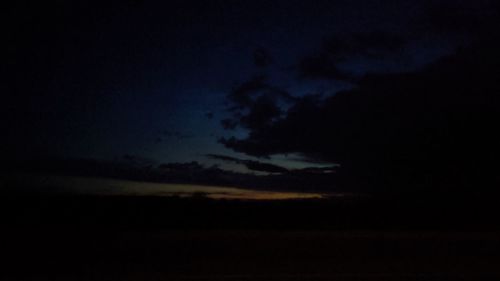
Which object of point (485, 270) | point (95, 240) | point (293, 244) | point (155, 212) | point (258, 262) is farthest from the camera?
point (155, 212)

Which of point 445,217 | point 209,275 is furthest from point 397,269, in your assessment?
point 445,217

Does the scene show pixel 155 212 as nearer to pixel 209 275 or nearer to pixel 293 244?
pixel 293 244

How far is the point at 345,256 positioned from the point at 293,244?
2.50m

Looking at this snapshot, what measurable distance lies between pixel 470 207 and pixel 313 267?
2568 centimetres

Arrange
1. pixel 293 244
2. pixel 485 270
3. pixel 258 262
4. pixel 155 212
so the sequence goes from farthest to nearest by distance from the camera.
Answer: pixel 155 212 → pixel 293 244 → pixel 258 262 → pixel 485 270

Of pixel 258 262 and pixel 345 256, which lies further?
pixel 345 256

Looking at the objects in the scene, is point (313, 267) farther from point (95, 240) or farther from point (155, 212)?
point (155, 212)

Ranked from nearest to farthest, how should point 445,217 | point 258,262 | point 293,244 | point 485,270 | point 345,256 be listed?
point 485,270 → point 258,262 → point 345,256 → point 293,244 → point 445,217

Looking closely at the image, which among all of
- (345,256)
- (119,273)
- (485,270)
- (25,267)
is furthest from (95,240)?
(485,270)

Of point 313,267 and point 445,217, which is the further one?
point 445,217

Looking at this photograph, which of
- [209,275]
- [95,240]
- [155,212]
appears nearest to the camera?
[209,275]

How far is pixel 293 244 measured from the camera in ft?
53.3

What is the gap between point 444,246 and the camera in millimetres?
16562

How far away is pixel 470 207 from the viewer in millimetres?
34531
